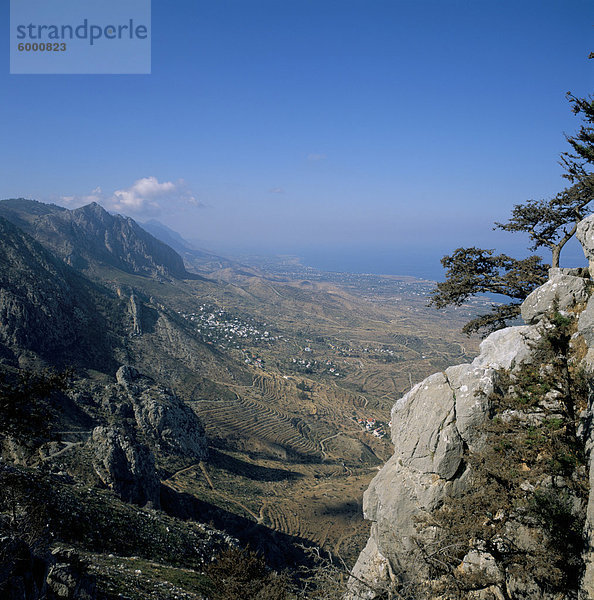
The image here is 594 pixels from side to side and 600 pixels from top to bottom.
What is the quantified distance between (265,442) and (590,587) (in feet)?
169

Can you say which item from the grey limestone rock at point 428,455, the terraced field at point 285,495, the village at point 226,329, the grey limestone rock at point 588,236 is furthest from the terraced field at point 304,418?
the grey limestone rock at point 588,236

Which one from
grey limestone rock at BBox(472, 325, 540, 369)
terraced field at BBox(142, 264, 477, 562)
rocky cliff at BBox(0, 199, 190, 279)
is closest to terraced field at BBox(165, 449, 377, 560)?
terraced field at BBox(142, 264, 477, 562)

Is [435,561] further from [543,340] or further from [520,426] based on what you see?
[543,340]

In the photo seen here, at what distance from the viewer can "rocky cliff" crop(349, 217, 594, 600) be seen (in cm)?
814

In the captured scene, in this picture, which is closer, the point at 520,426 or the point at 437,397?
the point at 520,426

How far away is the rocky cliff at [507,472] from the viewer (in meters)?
8.14

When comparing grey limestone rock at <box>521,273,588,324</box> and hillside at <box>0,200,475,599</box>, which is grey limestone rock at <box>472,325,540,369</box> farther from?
hillside at <box>0,200,475,599</box>

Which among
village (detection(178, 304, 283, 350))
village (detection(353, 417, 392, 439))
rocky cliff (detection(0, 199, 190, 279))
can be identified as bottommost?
village (detection(353, 417, 392, 439))

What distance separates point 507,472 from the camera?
8734mm

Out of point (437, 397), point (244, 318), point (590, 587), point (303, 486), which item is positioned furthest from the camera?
point (244, 318)

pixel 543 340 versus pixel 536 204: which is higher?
pixel 536 204

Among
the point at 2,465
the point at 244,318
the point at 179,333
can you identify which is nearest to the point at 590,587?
the point at 2,465

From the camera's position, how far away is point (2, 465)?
16.8m

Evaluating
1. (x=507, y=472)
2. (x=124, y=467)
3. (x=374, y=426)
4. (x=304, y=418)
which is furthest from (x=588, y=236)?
(x=374, y=426)
